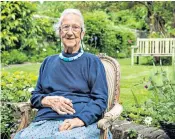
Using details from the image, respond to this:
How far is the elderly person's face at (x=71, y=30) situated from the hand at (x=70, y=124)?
50 cm

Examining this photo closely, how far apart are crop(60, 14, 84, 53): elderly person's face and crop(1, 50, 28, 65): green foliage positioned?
6.24m

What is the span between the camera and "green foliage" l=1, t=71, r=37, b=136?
3.93 meters

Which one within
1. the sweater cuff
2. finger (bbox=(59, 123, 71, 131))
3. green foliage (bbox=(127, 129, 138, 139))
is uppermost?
the sweater cuff

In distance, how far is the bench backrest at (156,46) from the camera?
10719mm

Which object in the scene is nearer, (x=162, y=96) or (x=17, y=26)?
(x=162, y=96)

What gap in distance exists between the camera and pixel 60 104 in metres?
2.62

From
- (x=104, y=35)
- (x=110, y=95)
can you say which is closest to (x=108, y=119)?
(x=110, y=95)

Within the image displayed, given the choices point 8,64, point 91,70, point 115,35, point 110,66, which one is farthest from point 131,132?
point 115,35

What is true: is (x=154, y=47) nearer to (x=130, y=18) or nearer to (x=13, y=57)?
(x=13, y=57)

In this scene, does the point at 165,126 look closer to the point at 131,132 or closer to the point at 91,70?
the point at 131,132

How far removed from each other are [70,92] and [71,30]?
1.30 ft

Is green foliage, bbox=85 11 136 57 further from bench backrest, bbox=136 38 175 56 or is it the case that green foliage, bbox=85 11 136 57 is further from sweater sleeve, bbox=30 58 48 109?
sweater sleeve, bbox=30 58 48 109

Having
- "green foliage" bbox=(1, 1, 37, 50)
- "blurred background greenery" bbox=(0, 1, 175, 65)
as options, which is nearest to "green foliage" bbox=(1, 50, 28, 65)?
"blurred background greenery" bbox=(0, 1, 175, 65)

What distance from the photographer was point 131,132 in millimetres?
3262
